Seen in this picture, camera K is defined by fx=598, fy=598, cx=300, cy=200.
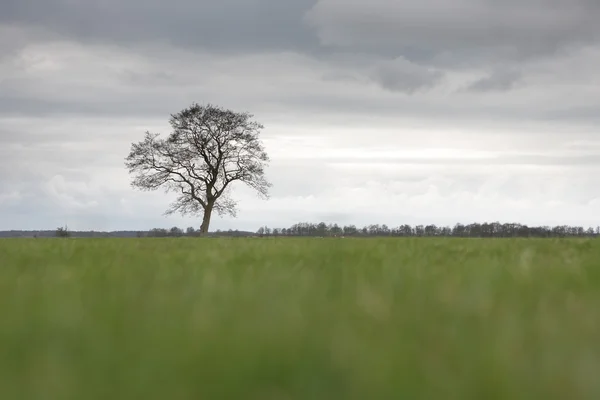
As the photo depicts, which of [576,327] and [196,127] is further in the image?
[196,127]

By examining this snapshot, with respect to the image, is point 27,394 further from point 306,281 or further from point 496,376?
point 306,281

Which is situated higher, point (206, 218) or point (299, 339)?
point (206, 218)

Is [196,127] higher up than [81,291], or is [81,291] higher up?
[196,127]

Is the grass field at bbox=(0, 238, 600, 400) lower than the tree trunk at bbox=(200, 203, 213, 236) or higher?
lower

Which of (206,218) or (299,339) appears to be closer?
(299,339)

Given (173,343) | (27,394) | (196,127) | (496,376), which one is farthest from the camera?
(196,127)

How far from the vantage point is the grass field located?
5.36ft

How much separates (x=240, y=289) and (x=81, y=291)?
1.00m

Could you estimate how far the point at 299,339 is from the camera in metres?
2.20

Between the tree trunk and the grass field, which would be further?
the tree trunk

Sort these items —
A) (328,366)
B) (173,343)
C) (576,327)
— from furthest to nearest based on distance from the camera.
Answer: (576,327), (173,343), (328,366)

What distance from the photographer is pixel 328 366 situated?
185 centimetres

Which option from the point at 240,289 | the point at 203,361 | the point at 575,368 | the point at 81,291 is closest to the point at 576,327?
the point at 575,368

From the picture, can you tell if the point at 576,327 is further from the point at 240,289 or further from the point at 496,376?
the point at 240,289
